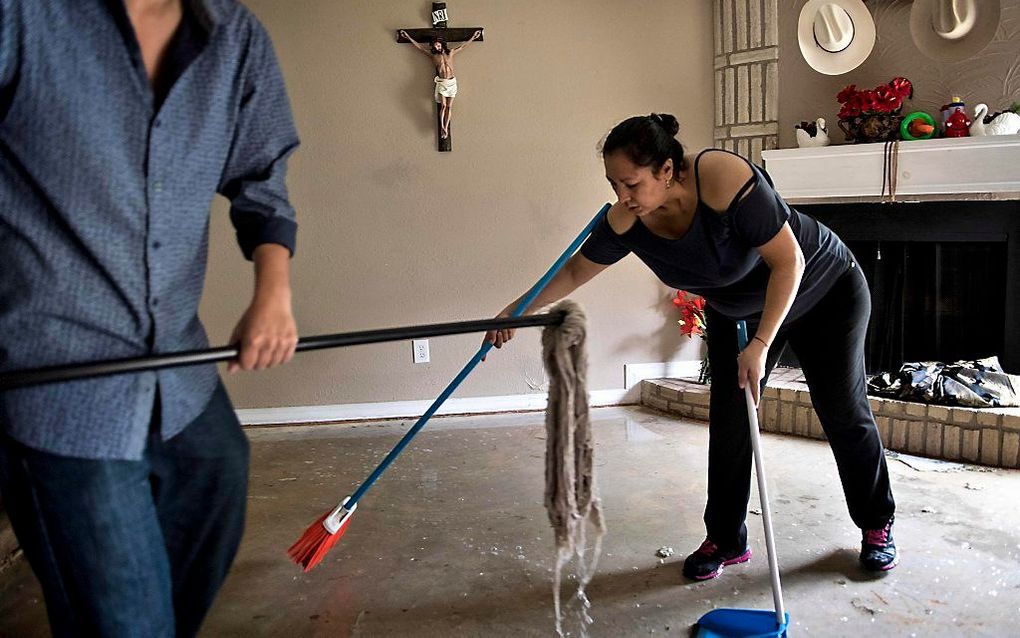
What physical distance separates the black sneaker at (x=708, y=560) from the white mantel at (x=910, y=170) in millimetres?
1790

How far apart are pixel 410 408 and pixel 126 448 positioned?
9.78 feet

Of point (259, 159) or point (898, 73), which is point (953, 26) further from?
point (259, 159)

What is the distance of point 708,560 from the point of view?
7.59ft

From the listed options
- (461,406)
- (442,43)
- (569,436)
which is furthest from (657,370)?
(569,436)

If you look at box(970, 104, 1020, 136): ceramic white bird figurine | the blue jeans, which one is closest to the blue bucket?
the blue jeans

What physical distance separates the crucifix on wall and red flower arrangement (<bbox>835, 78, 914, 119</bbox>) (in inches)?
61.6

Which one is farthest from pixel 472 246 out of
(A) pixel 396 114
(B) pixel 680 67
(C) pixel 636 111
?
(B) pixel 680 67

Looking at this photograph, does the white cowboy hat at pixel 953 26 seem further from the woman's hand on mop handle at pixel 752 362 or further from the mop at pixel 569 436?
the mop at pixel 569 436

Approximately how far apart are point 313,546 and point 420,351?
175cm

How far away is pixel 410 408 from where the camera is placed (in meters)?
4.05

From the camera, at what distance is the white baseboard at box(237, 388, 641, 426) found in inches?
156

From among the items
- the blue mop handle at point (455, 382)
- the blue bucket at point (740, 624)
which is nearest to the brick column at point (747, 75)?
the blue mop handle at point (455, 382)

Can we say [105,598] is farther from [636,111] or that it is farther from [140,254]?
[636,111]

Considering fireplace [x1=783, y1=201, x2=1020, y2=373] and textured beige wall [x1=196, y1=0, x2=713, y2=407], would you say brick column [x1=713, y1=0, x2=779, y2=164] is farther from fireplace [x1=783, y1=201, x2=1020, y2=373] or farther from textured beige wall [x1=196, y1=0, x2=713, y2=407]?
fireplace [x1=783, y1=201, x2=1020, y2=373]
